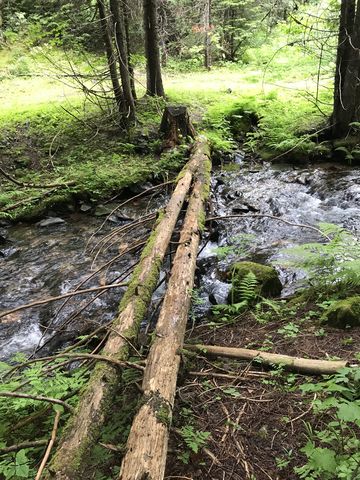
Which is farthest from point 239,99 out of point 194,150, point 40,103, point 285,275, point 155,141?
point 285,275

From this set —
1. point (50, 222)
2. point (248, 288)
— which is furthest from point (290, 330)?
point (50, 222)

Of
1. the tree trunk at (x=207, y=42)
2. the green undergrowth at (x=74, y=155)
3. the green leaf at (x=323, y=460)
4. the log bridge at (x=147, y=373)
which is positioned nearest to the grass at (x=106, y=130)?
the green undergrowth at (x=74, y=155)

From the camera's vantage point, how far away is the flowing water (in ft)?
17.0

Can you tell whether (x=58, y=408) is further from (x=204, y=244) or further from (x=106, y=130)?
(x=106, y=130)

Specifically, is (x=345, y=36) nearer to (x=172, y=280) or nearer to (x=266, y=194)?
(x=266, y=194)

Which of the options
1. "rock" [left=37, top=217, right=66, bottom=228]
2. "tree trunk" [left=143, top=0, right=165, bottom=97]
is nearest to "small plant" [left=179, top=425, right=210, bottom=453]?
"rock" [left=37, top=217, right=66, bottom=228]

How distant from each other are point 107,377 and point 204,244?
12.9ft

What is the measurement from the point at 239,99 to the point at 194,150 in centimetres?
558

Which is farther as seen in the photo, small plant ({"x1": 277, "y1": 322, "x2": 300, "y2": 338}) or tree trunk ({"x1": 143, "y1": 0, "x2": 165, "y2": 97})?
tree trunk ({"x1": 143, "y1": 0, "x2": 165, "y2": 97})

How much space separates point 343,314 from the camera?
12.5ft

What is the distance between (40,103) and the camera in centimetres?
1327

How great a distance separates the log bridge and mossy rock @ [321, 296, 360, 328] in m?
0.89

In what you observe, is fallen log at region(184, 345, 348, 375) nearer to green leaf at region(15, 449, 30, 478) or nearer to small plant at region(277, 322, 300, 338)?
small plant at region(277, 322, 300, 338)

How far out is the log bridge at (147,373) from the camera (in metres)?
2.13
